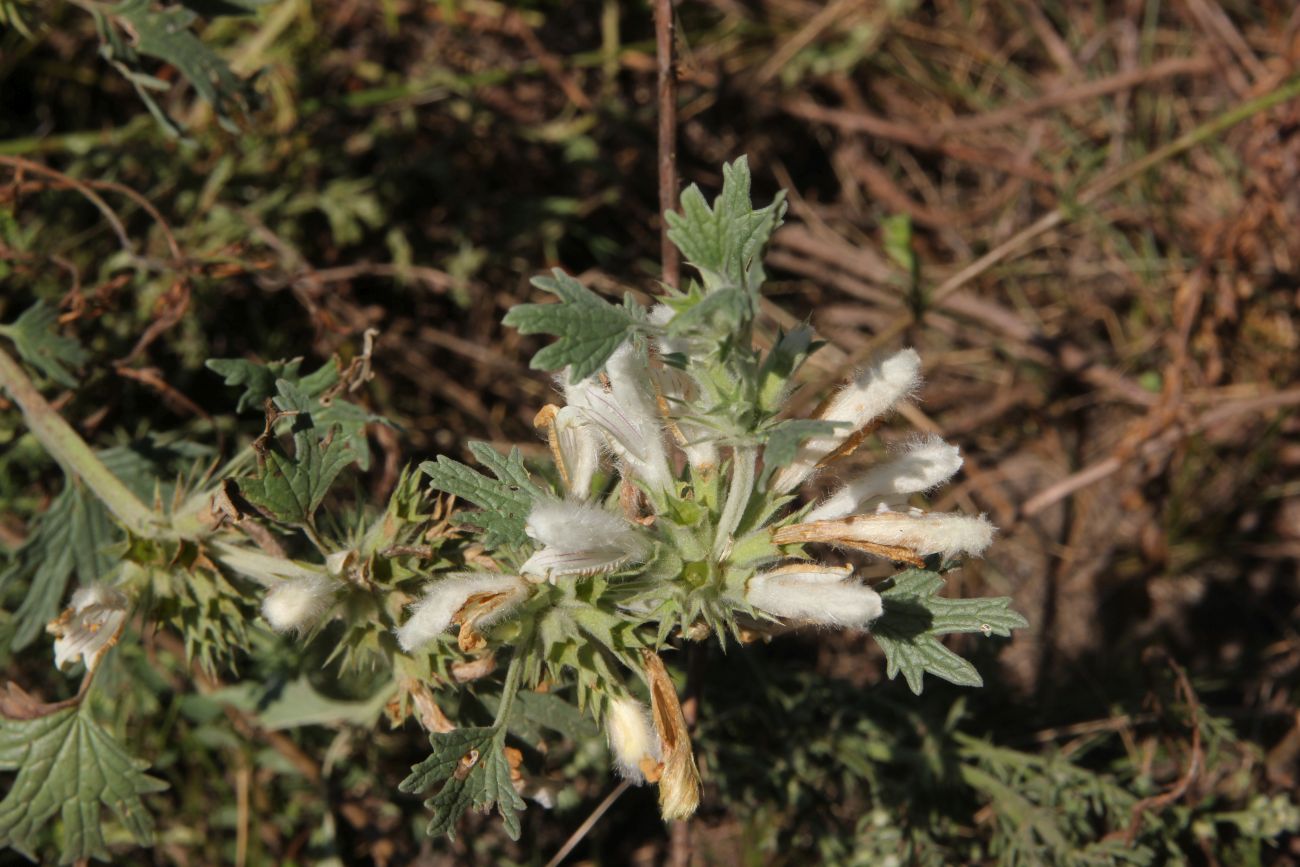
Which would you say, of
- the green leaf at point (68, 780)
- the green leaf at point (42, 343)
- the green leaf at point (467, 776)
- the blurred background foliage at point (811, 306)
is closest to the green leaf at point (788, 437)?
the green leaf at point (467, 776)

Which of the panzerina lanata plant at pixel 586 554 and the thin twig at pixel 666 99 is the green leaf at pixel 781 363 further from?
the thin twig at pixel 666 99

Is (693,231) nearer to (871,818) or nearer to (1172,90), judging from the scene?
(871,818)

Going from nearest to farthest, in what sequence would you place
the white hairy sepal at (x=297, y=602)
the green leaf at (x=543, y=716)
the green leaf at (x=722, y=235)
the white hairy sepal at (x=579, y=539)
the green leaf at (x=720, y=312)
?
the green leaf at (x=720, y=312), the green leaf at (x=722, y=235), the white hairy sepal at (x=579, y=539), the white hairy sepal at (x=297, y=602), the green leaf at (x=543, y=716)

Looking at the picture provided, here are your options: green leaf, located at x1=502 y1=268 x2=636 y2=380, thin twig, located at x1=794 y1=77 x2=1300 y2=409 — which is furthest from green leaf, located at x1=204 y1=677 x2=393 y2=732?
thin twig, located at x1=794 y1=77 x2=1300 y2=409

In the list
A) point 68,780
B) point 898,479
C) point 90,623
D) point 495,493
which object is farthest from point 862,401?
→ point 68,780

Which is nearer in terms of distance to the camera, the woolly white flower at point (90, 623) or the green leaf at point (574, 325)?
the green leaf at point (574, 325)
